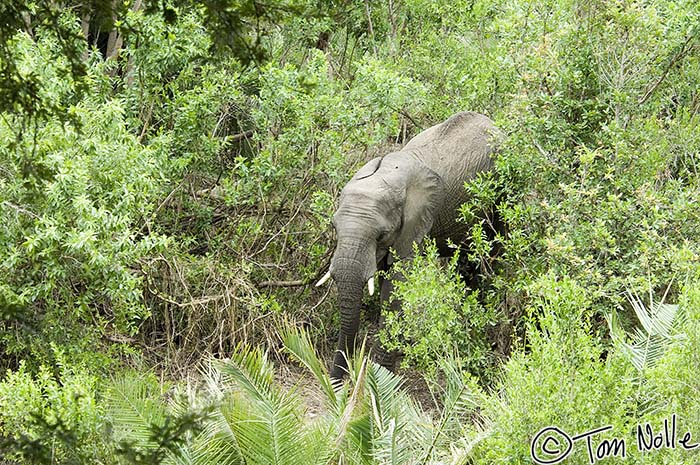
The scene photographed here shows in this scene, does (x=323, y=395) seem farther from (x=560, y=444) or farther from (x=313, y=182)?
(x=560, y=444)

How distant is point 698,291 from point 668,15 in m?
4.73

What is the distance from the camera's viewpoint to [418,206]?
10836 millimetres

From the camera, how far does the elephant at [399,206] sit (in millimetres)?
10172

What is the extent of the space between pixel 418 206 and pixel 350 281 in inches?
46.0

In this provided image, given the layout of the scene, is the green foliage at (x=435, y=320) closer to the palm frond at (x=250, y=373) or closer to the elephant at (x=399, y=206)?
the elephant at (x=399, y=206)

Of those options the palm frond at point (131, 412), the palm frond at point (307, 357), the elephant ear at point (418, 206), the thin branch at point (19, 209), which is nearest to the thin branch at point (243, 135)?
the elephant ear at point (418, 206)

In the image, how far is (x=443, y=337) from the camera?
9.23 meters

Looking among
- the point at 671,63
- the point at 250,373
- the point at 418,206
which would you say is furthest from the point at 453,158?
the point at 250,373

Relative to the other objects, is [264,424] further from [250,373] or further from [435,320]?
[435,320]

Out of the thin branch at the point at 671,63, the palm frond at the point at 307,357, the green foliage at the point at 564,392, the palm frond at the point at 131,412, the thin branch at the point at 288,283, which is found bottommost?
the thin branch at the point at 288,283

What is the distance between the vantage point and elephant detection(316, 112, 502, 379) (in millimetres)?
10172

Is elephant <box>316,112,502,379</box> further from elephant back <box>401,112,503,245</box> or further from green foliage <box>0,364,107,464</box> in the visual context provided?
green foliage <box>0,364,107,464</box>
